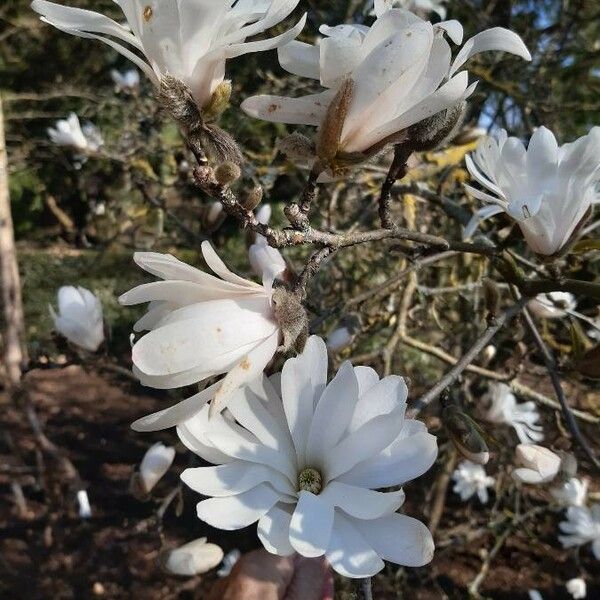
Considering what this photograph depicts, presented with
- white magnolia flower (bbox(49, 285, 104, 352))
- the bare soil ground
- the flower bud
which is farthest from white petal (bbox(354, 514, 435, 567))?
the bare soil ground

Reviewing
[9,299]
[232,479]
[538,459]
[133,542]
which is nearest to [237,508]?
[232,479]

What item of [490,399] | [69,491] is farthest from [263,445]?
[69,491]

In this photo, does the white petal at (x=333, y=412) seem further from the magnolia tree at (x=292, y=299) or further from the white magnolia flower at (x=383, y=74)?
the white magnolia flower at (x=383, y=74)

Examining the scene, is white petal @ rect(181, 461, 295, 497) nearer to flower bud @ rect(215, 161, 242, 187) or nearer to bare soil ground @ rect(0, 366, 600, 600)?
flower bud @ rect(215, 161, 242, 187)

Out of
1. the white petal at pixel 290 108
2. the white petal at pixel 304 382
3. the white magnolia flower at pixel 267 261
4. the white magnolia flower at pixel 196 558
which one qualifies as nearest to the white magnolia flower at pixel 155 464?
the white magnolia flower at pixel 196 558

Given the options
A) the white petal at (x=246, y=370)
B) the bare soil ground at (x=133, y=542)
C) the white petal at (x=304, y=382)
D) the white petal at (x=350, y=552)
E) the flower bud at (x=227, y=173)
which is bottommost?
the bare soil ground at (x=133, y=542)

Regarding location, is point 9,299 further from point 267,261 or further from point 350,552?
point 350,552
